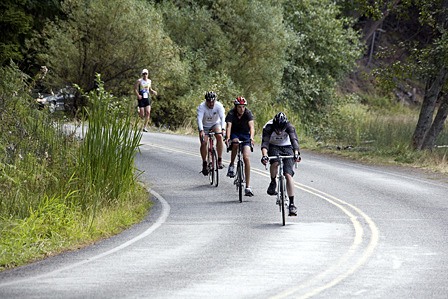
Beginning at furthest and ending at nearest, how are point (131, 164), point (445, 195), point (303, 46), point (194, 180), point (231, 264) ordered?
1. point (303, 46)
2. point (194, 180)
3. point (445, 195)
4. point (131, 164)
5. point (231, 264)

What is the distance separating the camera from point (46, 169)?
54.5 ft

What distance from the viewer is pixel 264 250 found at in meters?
13.4

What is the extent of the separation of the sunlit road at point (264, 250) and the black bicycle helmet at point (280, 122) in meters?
1.59

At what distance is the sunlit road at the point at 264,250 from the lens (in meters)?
10.8

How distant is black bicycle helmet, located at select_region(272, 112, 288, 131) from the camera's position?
16.5m

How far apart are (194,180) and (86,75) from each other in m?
19.8

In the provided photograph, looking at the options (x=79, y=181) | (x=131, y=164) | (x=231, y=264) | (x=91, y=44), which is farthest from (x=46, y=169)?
(x=91, y=44)

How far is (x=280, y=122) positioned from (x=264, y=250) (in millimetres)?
3667

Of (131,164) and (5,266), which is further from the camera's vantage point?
(131,164)

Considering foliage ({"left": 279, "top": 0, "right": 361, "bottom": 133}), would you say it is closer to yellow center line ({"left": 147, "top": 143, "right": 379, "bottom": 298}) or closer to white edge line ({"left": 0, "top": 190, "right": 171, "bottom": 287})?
yellow center line ({"left": 147, "top": 143, "right": 379, "bottom": 298})

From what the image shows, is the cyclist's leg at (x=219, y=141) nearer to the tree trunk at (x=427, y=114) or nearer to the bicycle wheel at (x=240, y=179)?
the bicycle wheel at (x=240, y=179)

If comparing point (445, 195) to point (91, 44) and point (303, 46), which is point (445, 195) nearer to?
point (91, 44)

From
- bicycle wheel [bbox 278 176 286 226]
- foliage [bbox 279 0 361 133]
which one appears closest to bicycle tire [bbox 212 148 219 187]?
bicycle wheel [bbox 278 176 286 226]

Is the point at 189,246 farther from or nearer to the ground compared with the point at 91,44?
nearer to the ground
